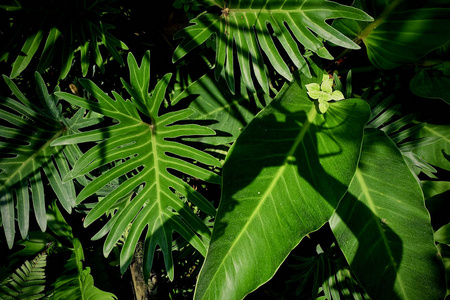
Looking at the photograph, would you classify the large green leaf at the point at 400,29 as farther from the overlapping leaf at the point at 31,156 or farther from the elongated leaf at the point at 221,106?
the overlapping leaf at the point at 31,156

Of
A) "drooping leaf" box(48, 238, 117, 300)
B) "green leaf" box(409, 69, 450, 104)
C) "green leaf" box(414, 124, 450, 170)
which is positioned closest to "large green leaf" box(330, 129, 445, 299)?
"green leaf" box(409, 69, 450, 104)

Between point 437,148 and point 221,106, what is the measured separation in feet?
3.21

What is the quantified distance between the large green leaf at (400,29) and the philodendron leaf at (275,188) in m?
0.29

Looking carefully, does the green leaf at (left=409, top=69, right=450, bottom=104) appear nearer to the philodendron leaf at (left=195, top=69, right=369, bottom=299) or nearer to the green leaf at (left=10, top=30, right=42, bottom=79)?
the philodendron leaf at (left=195, top=69, right=369, bottom=299)

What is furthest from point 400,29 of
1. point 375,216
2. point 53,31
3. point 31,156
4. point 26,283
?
point 26,283

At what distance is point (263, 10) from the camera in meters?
0.99

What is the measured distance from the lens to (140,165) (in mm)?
942

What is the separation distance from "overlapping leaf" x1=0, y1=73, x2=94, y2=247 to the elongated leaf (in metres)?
0.39

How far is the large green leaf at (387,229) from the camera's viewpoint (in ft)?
3.04

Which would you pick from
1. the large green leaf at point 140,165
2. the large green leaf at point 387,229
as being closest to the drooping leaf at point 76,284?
the large green leaf at point 140,165

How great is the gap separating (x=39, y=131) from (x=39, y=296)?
669 millimetres

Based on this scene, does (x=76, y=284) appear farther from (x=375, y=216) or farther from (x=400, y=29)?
(x=400, y=29)

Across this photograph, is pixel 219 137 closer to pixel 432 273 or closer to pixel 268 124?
pixel 268 124

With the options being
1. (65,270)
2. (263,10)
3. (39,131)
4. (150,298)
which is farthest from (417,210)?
(65,270)
